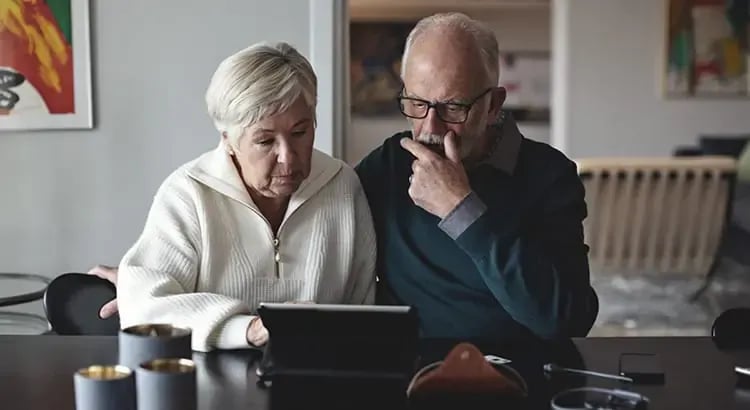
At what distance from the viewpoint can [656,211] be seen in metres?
5.14

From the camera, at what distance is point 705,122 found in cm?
662

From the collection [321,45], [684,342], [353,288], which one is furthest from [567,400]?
[321,45]

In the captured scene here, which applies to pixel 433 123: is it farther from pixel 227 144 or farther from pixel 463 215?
pixel 227 144

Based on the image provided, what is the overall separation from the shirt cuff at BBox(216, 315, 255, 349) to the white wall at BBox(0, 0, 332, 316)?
4.21ft

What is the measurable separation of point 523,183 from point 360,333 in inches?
26.2

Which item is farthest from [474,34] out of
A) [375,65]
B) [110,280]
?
[375,65]

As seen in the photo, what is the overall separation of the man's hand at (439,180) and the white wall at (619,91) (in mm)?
4877

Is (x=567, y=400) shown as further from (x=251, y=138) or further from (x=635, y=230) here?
(x=635, y=230)

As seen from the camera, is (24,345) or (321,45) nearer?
(24,345)

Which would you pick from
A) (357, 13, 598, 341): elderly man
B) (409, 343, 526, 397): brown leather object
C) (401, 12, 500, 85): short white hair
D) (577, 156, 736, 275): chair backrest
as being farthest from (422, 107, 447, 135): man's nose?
(577, 156, 736, 275): chair backrest

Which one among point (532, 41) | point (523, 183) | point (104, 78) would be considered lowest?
point (523, 183)

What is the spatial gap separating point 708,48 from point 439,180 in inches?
208

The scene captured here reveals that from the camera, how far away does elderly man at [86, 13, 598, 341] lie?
5.82ft

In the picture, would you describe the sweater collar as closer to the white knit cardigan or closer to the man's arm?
the white knit cardigan
